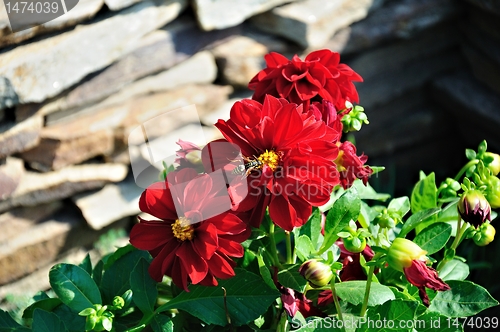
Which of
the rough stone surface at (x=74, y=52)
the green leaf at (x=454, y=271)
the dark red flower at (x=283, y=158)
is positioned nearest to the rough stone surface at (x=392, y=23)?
the rough stone surface at (x=74, y=52)

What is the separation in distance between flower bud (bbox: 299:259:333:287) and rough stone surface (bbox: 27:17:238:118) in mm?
766

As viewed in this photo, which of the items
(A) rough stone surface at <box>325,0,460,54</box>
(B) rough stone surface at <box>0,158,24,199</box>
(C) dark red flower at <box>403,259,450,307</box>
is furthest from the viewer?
(A) rough stone surface at <box>325,0,460,54</box>

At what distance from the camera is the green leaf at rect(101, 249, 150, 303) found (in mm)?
642

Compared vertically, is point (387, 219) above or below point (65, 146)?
above

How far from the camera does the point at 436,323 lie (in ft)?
1.83

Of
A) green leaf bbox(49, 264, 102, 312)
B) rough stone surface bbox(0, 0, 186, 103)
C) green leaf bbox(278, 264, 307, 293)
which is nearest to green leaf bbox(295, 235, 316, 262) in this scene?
green leaf bbox(278, 264, 307, 293)

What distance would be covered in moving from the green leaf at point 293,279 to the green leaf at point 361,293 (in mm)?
39

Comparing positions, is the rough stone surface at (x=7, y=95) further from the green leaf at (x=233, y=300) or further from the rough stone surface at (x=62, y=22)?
the green leaf at (x=233, y=300)

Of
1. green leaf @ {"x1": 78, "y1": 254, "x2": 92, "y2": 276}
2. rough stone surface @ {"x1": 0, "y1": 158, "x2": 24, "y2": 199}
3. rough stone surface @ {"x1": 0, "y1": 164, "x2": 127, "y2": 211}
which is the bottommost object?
rough stone surface @ {"x1": 0, "y1": 164, "x2": 127, "y2": 211}

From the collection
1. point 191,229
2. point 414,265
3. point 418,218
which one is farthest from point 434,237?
point 191,229

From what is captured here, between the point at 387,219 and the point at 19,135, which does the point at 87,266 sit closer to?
the point at 387,219

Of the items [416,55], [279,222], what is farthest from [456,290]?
[416,55]

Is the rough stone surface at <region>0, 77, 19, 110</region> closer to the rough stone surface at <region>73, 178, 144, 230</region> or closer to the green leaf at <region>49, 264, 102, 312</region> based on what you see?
the rough stone surface at <region>73, 178, 144, 230</region>

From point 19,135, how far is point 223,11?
0.48 m
